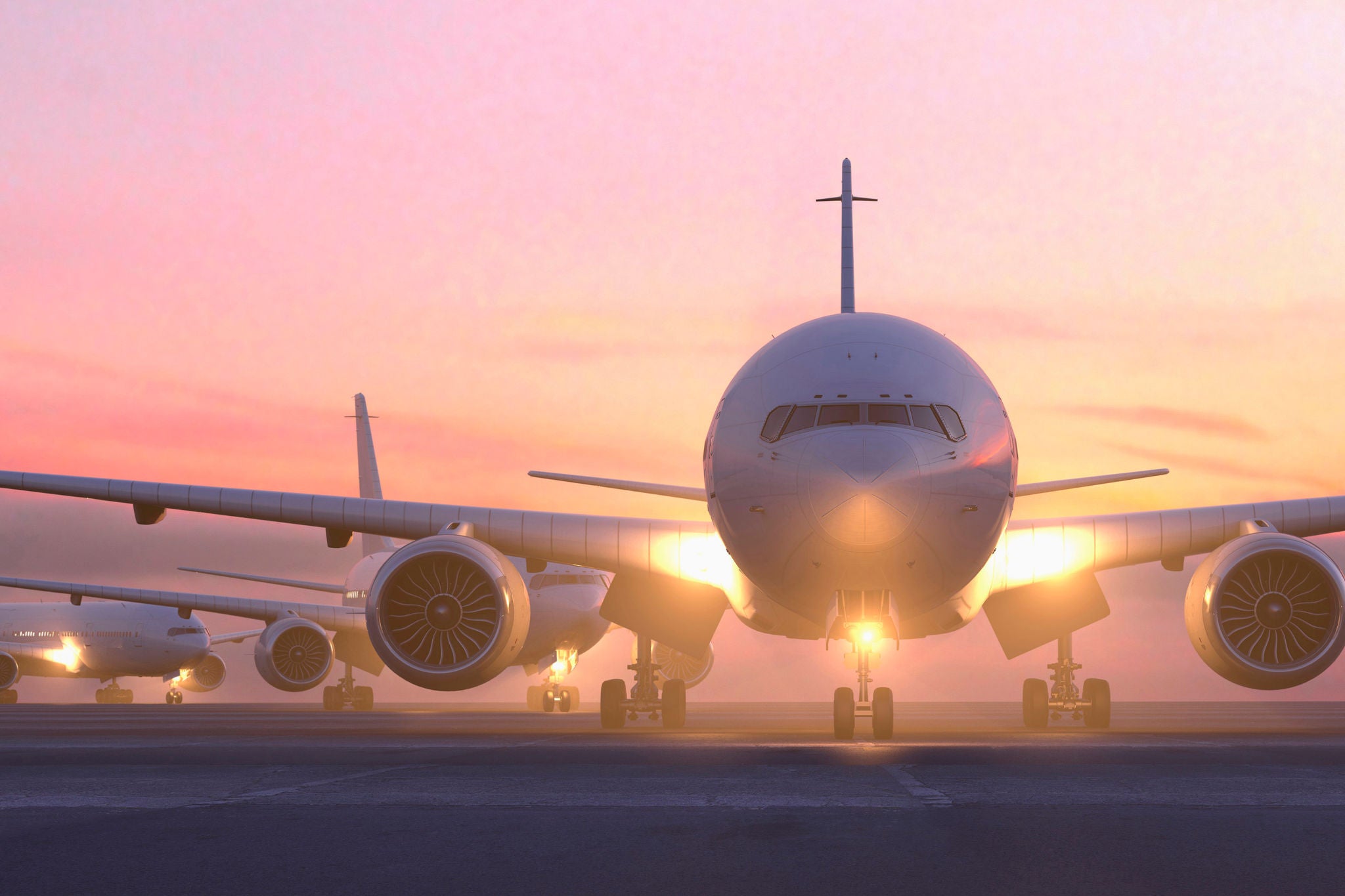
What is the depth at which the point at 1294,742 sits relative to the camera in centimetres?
1452

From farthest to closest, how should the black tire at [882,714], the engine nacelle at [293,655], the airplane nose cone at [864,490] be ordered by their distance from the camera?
the engine nacelle at [293,655] → the black tire at [882,714] → the airplane nose cone at [864,490]

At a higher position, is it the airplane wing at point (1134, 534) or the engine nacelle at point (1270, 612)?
the airplane wing at point (1134, 534)

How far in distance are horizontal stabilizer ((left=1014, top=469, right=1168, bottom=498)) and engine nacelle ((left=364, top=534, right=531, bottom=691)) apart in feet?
25.8

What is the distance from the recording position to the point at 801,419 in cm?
1429

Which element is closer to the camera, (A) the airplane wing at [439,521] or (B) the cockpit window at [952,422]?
(B) the cockpit window at [952,422]

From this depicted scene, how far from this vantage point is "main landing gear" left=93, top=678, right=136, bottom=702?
6838cm

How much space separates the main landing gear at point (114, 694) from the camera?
6838cm

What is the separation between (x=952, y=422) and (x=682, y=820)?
26.5ft

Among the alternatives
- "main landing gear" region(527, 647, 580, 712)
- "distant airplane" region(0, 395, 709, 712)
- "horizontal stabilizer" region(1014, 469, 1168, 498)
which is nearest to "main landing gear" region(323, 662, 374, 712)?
"distant airplane" region(0, 395, 709, 712)

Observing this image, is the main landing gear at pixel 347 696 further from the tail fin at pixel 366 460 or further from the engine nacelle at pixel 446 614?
A: the engine nacelle at pixel 446 614

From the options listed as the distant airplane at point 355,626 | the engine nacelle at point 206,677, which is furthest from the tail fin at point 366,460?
the engine nacelle at point 206,677

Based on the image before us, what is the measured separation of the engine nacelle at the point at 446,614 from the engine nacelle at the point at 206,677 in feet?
196

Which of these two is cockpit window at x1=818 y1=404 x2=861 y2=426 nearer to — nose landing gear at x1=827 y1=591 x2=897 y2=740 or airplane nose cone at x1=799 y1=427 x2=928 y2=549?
airplane nose cone at x1=799 y1=427 x2=928 y2=549

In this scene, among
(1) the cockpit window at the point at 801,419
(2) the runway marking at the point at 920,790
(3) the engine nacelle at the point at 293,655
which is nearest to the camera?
(2) the runway marking at the point at 920,790
